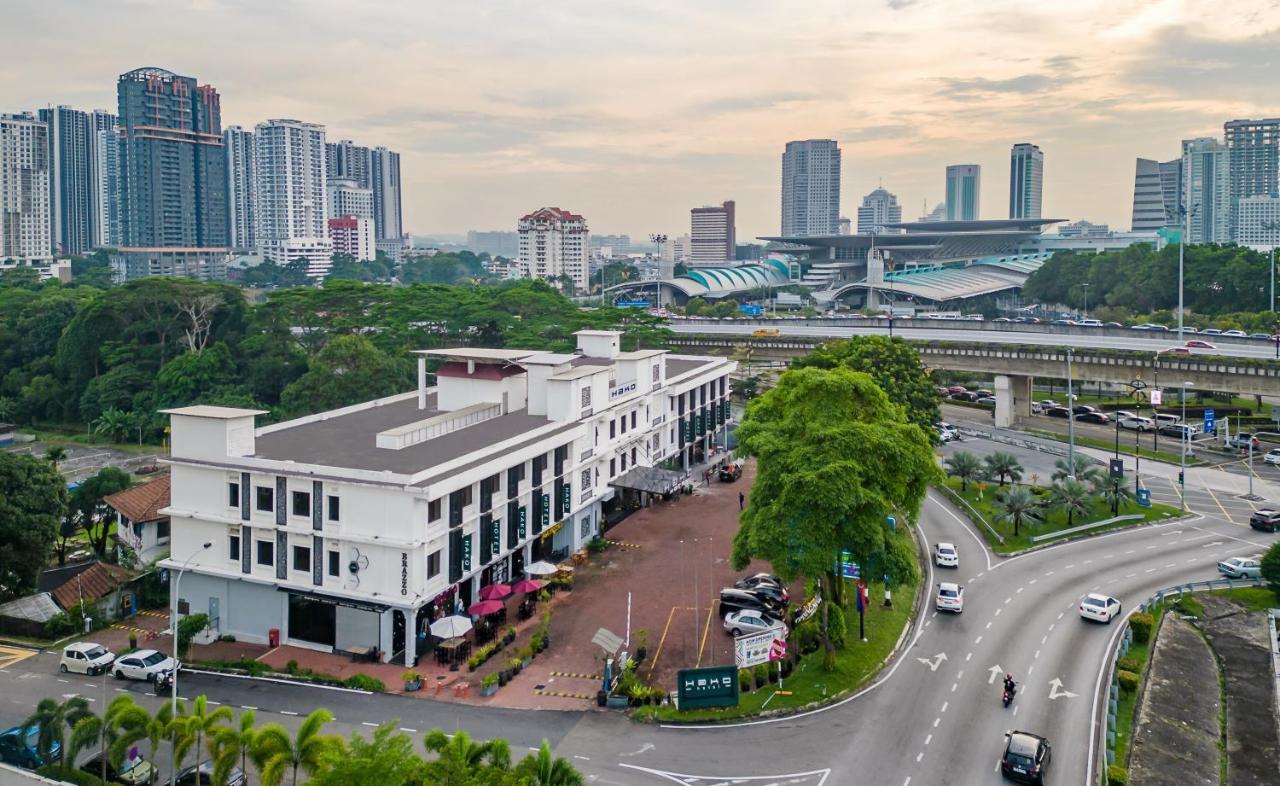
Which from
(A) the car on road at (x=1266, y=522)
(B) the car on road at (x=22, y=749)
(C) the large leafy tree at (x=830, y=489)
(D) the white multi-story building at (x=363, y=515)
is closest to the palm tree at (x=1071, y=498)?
(A) the car on road at (x=1266, y=522)

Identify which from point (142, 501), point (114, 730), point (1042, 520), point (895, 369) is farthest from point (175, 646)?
point (895, 369)

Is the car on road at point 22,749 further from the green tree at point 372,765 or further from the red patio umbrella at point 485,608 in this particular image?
the red patio umbrella at point 485,608

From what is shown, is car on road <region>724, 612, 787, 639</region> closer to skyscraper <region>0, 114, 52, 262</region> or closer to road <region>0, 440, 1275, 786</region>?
road <region>0, 440, 1275, 786</region>

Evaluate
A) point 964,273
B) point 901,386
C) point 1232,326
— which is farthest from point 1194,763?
point 964,273

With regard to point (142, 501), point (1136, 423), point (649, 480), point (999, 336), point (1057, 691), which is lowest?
point (1057, 691)

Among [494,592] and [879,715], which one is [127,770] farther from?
[879,715]

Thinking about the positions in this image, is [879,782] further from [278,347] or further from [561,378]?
[278,347]
